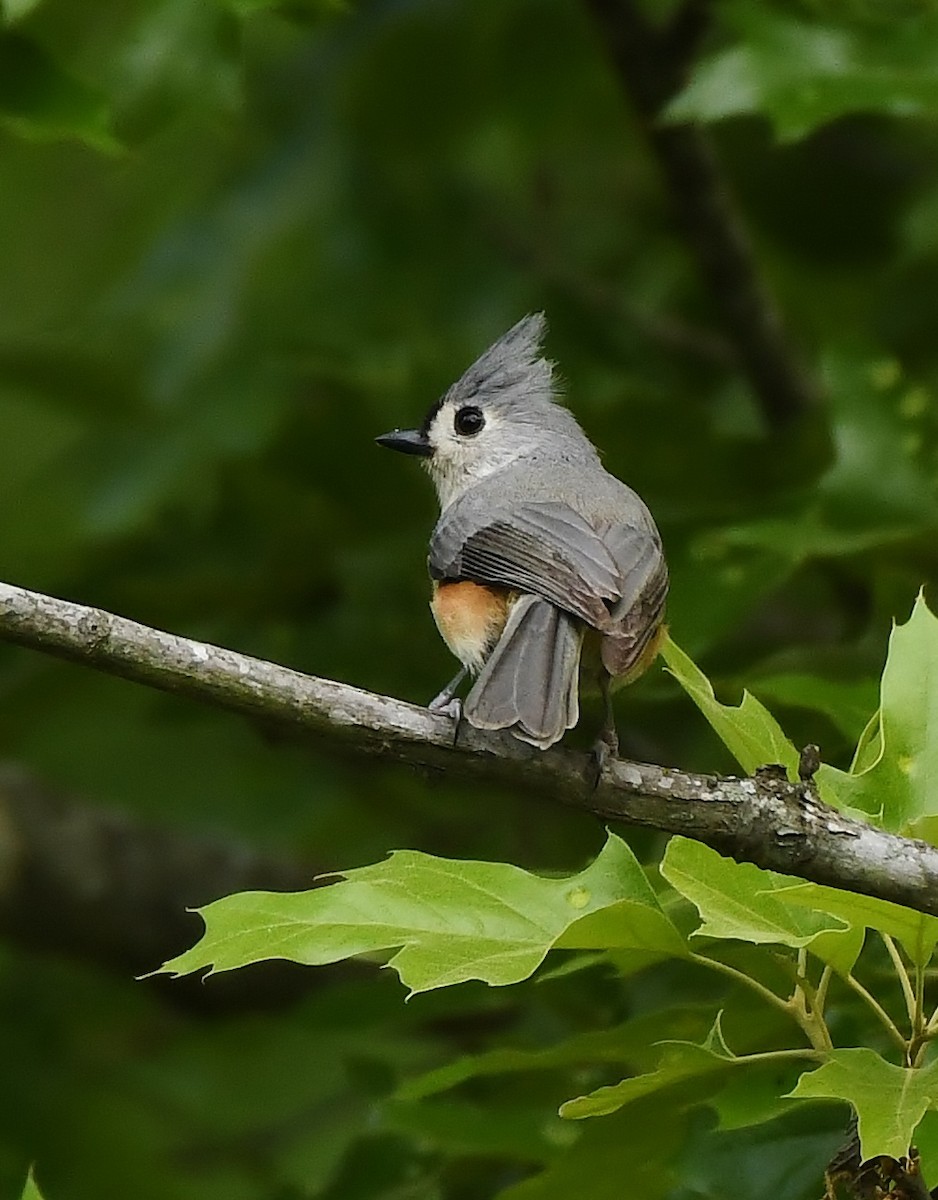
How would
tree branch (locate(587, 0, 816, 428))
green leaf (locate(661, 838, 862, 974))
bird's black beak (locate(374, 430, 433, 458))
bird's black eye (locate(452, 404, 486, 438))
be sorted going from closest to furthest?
green leaf (locate(661, 838, 862, 974)), bird's black beak (locate(374, 430, 433, 458)), bird's black eye (locate(452, 404, 486, 438)), tree branch (locate(587, 0, 816, 428))

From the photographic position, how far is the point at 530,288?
16.7 feet

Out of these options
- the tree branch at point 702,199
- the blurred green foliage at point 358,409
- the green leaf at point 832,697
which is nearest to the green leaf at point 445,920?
the green leaf at point 832,697

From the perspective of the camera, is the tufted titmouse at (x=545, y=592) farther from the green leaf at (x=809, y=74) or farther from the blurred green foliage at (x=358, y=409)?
the green leaf at (x=809, y=74)

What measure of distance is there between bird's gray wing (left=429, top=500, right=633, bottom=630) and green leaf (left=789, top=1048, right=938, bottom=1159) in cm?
95

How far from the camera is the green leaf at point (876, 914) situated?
6.48 feet

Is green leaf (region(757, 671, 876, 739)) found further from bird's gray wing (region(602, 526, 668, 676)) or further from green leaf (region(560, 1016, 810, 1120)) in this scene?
green leaf (region(560, 1016, 810, 1120))

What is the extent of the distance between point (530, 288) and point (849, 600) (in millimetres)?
1355

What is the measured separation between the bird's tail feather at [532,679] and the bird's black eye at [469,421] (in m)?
1.34

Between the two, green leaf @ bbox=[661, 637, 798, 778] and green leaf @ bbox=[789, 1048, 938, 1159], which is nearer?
green leaf @ bbox=[789, 1048, 938, 1159]

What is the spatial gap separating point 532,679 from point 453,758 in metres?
0.33

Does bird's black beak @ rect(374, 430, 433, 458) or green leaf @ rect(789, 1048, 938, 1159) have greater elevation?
bird's black beak @ rect(374, 430, 433, 458)

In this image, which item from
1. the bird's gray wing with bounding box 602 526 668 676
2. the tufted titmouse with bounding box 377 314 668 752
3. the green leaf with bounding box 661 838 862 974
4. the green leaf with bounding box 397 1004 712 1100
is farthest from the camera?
the bird's gray wing with bounding box 602 526 668 676

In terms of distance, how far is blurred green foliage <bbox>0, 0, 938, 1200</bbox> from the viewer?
139 inches

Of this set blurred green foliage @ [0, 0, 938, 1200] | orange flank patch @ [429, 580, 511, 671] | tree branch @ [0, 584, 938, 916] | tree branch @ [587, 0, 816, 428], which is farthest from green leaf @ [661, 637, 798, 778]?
tree branch @ [587, 0, 816, 428]
